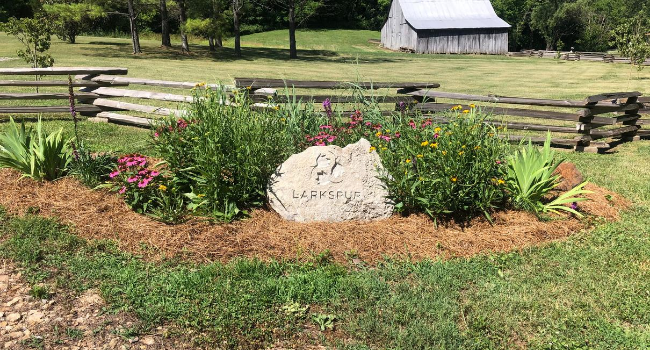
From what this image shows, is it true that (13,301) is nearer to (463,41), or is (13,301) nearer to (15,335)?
(15,335)

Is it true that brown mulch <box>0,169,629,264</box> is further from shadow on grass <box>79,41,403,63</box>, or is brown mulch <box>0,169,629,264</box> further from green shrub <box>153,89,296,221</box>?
shadow on grass <box>79,41,403,63</box>

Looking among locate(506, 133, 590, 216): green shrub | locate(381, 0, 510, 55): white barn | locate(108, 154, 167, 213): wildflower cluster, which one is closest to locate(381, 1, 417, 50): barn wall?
locate(381, 0, 510, 55): white barn

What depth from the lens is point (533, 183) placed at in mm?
6520

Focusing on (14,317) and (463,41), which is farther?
(463,41)

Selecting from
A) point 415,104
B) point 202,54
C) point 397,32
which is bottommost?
point 415,104

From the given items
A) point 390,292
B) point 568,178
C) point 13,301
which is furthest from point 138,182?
point 568,178

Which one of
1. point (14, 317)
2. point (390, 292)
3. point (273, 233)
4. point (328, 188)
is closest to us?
point (14, 317)

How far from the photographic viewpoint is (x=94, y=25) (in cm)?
4638

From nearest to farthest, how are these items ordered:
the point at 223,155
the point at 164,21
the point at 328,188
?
the point at 223,155 < the point at 328,188 < the point at 164,21

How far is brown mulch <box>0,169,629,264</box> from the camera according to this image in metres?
5.47

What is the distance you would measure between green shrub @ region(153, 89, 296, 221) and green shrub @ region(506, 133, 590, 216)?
9.04ft

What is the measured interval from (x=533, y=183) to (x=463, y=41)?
4983cm

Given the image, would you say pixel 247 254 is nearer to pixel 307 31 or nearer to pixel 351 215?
pixel 351 215

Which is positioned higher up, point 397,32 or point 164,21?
point 397,32
